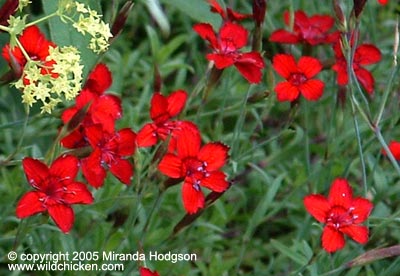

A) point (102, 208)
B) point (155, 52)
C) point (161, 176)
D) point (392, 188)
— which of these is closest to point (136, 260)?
point (161, 176)

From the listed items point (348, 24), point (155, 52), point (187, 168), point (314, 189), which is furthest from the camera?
point (155, 52)

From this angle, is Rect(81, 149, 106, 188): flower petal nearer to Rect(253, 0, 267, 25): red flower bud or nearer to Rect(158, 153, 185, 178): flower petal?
Rect(158, 153, 185, 178): flower petal

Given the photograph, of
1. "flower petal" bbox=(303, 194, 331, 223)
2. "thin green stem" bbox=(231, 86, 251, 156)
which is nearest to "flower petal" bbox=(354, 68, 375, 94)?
"thin green stem" bbox=(231, 86, 251, 156)

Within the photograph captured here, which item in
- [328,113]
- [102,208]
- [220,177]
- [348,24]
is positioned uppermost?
[348,24]

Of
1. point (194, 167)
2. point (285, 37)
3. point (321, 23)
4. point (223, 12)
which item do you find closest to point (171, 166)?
point (194, 167)

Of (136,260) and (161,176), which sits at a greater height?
(161,176)

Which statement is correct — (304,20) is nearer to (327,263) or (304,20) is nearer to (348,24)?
(348,24)

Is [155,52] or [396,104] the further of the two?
[155,52]

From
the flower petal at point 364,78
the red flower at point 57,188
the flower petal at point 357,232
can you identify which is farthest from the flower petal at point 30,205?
the flower petal at point 364,78
